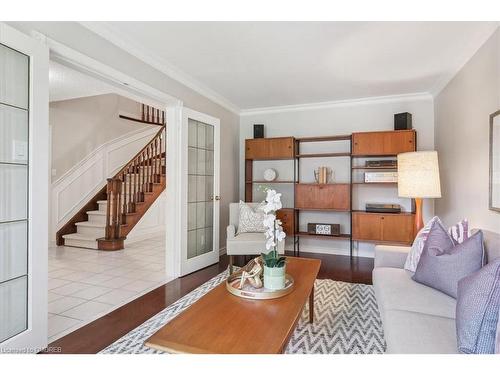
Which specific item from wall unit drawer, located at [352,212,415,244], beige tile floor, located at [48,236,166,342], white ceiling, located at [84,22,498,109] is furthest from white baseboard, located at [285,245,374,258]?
white ceiling, located at [84,22,498,109]

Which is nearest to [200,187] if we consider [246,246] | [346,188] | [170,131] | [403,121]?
[170,131]

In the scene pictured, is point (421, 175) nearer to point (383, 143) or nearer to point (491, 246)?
point (491, 246)

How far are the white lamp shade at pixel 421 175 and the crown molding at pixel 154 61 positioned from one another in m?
2.60

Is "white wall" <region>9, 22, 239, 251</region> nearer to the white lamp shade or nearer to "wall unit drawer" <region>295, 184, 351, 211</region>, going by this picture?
"wall unit drawer" <region>295, 184, 351, 211</region>

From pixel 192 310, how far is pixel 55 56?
2017 mm

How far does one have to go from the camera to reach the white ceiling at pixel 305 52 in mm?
2334

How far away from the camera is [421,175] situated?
268 cm

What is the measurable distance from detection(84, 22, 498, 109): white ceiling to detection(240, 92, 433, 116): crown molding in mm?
150

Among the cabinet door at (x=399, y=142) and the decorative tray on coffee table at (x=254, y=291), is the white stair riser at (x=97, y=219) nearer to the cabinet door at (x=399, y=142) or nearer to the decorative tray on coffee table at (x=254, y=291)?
the decorative tray on coffee table at (x=254, y=291)

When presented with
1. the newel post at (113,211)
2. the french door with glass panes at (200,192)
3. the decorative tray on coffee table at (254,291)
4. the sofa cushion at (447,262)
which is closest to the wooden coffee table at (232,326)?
the decorative tray on coffee table at (254,291)

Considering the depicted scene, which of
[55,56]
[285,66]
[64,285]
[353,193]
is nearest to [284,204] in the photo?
[353,193]

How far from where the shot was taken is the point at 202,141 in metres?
3.78

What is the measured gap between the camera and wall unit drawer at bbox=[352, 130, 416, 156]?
150 inches
